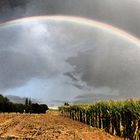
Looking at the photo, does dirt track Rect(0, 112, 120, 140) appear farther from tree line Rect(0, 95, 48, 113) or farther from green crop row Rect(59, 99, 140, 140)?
tree line Rect(0, 95, 48, 113)

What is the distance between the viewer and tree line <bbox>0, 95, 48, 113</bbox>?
465ft

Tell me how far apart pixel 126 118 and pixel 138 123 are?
321 centimetres

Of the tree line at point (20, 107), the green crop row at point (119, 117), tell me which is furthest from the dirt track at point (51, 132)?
the tree line at point (20, 107)

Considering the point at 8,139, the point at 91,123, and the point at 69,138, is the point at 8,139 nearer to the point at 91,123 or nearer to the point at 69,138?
the point at 69,138

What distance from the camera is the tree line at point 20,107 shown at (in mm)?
141625

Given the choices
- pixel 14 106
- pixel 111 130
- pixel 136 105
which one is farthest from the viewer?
pixel 14 106

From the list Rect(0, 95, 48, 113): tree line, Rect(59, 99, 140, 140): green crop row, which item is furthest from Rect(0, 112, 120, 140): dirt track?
Rect(0, 95, 48, 113): tree line

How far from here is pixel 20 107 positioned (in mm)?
161250

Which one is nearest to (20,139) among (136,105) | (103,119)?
(136,105)

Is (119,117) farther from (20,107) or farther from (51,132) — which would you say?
(20,107)

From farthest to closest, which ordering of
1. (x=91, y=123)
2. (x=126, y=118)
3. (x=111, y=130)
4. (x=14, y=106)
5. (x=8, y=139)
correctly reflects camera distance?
(x=14, y=106) → (x=91, y=123) → (x=111, y=130) → (x=126, y=118) → (x=8, y=139)

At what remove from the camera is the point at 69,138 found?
35.8 meters

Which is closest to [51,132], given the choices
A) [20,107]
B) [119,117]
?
[119,117]

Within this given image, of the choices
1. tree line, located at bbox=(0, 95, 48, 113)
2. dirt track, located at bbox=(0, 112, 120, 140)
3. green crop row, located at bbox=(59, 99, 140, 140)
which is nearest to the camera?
dirt track, located at bbox=(0, 112, 120, 140)
